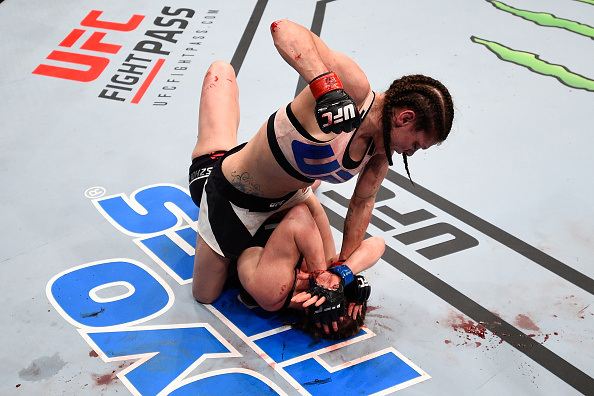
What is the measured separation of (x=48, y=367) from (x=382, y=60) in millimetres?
3342

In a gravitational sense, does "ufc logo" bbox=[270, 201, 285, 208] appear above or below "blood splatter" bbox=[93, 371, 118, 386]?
above

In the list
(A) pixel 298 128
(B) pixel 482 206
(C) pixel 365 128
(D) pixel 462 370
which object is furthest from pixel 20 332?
(B) pixel 482 206

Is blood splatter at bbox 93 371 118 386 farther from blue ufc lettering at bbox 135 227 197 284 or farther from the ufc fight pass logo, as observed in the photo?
the ufc fight pass logo

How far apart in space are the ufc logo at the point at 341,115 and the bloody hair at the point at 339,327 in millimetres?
1100

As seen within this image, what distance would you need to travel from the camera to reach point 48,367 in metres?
2.81

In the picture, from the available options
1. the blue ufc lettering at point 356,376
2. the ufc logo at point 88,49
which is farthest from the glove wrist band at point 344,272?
the ufc logo at point 88,49

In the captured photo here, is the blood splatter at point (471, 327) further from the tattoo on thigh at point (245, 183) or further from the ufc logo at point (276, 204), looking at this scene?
the tattoo on thigh at point (245, 183)

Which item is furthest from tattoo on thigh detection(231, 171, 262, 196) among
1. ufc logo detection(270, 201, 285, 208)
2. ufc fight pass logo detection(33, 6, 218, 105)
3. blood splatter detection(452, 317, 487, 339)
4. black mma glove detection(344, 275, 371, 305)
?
ufc fight pass logo detection(33, 6, 218, 105)

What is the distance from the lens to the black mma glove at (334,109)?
2.21 m

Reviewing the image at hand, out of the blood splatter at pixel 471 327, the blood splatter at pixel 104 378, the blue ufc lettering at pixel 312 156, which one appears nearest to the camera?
the blue ufc lettering at pixel 312 156

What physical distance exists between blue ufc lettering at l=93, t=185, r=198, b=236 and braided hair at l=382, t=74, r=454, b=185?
5.29 ft

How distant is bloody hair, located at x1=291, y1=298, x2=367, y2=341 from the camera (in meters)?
2.96

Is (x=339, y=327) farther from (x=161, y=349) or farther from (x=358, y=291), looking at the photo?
(x=161, y=349)

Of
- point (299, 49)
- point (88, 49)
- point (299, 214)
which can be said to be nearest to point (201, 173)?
point (299, 214)
